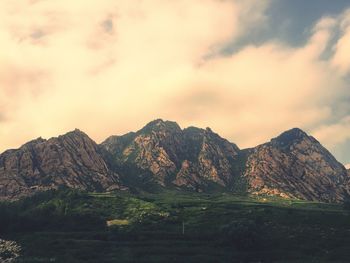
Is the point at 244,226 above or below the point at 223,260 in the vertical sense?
above

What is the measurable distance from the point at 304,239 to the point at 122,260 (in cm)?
8378

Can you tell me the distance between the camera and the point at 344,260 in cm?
15350

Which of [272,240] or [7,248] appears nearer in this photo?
[7,248]

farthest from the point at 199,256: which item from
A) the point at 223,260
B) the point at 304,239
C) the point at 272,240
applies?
the point at 304,239

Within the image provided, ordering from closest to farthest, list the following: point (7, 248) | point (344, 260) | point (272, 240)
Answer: point (344, 260), point (7, 248), point (272, 240)

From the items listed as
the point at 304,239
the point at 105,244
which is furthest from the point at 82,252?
the point at 304,239

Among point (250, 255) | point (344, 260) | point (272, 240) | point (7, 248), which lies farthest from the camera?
point (272, 240)

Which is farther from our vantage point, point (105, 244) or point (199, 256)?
point (105, 244)

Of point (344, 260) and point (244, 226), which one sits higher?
point (244, 226)

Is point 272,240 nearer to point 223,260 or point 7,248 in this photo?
point 223,260

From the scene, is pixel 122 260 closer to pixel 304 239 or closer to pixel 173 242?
pixel 173 242

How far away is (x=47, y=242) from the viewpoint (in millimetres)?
190125

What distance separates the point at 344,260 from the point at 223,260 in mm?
41884

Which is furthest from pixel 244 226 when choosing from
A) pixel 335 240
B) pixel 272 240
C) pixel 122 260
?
pixel 122 260
